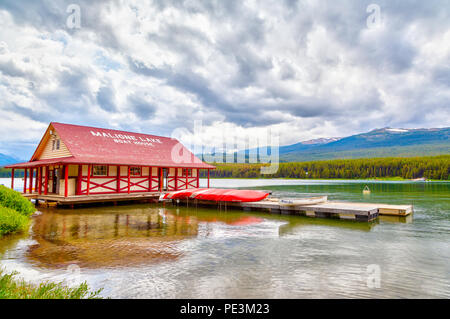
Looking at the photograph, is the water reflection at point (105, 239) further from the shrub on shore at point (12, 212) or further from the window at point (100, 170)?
the window at point (100, 170)

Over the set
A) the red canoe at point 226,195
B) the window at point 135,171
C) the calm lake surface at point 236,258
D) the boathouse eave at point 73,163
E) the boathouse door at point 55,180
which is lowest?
the calm lake surface at point 236,258

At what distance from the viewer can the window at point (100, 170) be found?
886 inches

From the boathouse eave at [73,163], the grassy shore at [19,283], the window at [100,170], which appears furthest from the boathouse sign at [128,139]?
the grassy shore at [19,283]

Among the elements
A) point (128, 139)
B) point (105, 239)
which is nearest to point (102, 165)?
point (128, 139)

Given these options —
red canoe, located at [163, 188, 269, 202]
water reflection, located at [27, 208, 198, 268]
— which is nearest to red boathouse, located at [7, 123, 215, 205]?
water reflection, located at [27, 208, 198, 268]

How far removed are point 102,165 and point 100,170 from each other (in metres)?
0.43

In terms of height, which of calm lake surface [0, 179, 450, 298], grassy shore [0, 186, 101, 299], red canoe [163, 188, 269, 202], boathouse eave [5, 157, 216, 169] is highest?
boathouse eave [5, 157, 216, 169]

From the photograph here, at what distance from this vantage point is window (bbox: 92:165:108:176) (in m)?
22.5

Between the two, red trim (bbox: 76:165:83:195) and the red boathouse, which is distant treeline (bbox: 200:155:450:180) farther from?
red trim (bbox: 76:165:83:195)

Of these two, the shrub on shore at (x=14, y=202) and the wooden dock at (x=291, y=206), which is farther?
the wooden dock at (x=291, y=206)

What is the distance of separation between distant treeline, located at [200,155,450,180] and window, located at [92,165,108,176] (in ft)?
287

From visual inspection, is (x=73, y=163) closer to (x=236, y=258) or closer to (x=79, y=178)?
(x=79, y=178)

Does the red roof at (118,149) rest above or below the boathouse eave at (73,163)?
above
